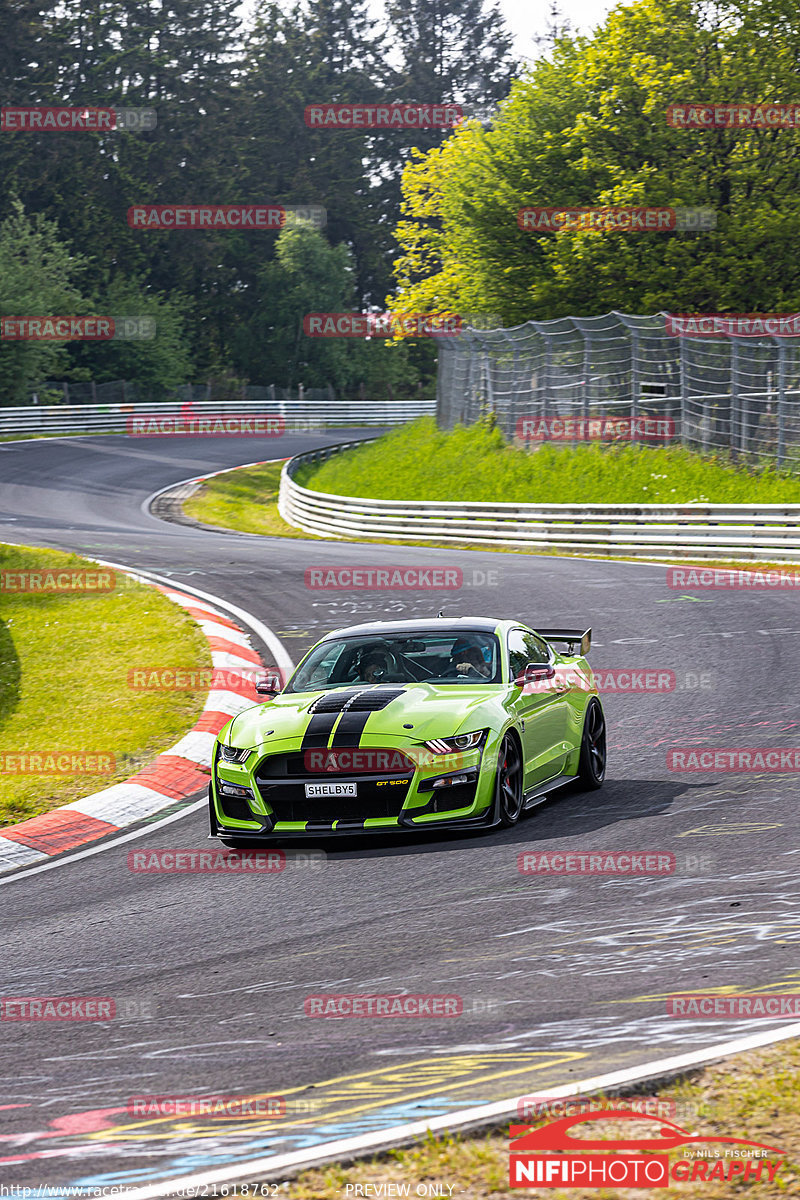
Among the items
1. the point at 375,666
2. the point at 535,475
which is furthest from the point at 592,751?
the point at 535,475

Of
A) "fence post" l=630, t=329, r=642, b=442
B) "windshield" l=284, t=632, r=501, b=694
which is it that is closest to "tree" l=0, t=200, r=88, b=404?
"fence post" l=630, t=329, r=642, b=442

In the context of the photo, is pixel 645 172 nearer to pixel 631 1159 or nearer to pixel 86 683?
pixel 86 683

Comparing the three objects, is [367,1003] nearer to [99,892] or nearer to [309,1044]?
[309,1044]

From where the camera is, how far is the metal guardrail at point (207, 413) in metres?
54.6

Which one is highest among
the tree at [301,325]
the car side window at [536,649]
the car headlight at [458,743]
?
the tree at [301,325]

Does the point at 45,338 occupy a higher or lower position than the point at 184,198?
lower

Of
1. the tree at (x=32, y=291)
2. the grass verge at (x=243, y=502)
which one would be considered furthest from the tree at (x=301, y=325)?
the grass verge at (x=243, y=502)

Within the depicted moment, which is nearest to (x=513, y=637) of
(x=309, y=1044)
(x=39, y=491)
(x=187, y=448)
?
(x=309, y=1044)

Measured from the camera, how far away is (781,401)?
25.7 m

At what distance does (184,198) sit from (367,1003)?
7913 cm

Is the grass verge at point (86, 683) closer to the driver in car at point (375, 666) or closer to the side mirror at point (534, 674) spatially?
the driver in car at point (375, 666)

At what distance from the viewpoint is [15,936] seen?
6.98m

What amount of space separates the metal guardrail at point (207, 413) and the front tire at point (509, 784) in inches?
1861

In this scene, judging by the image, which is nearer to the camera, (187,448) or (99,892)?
(99,892)
